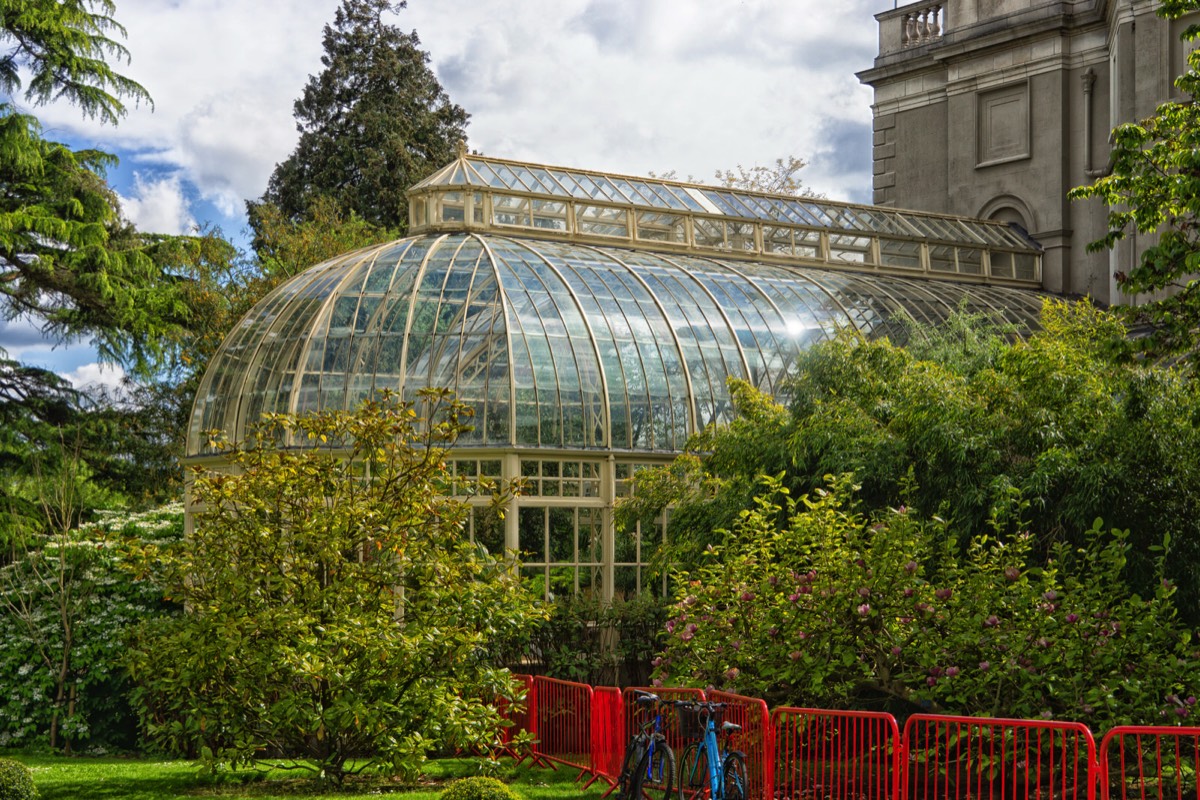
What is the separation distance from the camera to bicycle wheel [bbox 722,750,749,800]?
10.8 m

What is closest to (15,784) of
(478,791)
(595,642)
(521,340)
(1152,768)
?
(478,791)

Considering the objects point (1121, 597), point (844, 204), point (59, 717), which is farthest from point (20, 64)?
point (1121, 597)

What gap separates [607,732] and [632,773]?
73.1 inches

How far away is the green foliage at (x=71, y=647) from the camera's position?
19.9m

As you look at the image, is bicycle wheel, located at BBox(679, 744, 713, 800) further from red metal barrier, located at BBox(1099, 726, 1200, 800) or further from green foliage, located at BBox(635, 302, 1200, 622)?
green foliage, located at BBox(635, 302, 1200, 622)

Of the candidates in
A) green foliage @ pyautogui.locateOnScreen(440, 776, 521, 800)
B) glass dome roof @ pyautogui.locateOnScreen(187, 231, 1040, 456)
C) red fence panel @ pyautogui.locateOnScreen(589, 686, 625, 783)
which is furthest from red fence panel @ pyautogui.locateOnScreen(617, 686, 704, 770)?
glass dome roof @ pyautogui.locateOnScreen(187, 231, 1040, 456)

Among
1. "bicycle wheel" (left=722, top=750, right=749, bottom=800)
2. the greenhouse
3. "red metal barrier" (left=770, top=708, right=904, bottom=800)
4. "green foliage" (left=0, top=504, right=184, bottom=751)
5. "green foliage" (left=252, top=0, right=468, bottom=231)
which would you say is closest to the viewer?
"red metal barrier" (left=770, top=708, right=904, bottom=800)

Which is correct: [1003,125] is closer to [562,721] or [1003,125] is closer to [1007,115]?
[1007,115]

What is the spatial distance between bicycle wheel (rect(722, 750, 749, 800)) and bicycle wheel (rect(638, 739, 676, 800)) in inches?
25.1

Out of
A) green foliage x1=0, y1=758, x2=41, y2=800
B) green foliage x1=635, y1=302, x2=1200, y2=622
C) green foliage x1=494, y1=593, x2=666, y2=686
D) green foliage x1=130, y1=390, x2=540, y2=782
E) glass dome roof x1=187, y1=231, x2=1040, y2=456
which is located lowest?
green foliage x1=0, y1=758, x2=41, y2=800

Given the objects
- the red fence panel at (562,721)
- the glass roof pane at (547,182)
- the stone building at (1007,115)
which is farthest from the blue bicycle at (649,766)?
the stone building at (1007,115)

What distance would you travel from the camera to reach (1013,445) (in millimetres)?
14508

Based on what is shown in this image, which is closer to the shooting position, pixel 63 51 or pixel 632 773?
pixel 632 773

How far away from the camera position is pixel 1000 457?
14.3 metres
